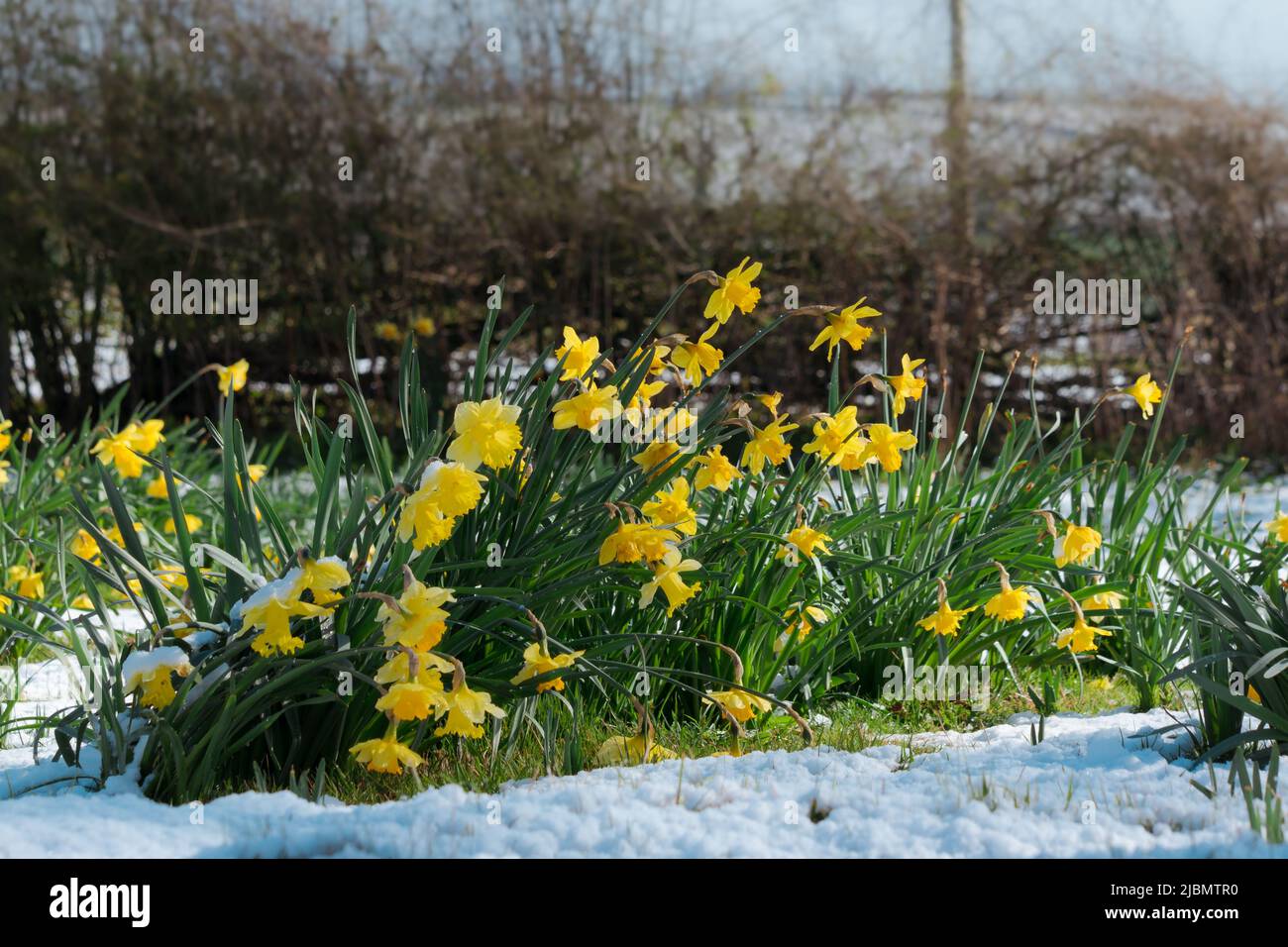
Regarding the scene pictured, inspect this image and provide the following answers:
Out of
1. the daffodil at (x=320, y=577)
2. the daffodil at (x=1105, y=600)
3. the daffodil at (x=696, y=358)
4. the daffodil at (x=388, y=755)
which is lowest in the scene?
the daffodil at (x=1105, y=600)

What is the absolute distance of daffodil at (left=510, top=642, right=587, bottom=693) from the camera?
87.2 inches

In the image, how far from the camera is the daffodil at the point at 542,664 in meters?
2.21

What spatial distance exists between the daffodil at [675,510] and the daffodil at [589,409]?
289mm

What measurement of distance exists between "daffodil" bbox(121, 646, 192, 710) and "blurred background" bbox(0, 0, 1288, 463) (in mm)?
5889

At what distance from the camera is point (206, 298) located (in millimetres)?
8203

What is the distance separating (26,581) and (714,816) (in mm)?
2200

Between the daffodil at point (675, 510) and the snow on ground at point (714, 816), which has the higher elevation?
the daffodil at point (675, 510)

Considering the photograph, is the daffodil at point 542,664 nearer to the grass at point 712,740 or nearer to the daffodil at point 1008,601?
the grass at point 712,740

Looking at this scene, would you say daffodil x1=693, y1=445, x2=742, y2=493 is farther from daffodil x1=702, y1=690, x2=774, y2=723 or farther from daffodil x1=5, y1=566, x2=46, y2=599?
daffodil x1=5, y1=566, x2=46, y2=599

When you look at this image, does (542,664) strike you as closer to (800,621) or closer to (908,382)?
(800,621)

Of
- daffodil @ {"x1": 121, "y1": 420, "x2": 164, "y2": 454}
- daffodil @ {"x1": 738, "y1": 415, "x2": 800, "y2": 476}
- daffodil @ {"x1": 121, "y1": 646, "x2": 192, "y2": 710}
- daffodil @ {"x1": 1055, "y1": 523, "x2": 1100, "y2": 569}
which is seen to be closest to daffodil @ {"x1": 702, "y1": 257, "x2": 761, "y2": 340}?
daffodil @ {"x1": 738, "y1": 415, "x2": 800, "y2": 476}

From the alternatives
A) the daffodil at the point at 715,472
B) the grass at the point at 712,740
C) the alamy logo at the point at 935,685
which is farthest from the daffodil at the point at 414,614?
the alamy logo at the point at 935,685
